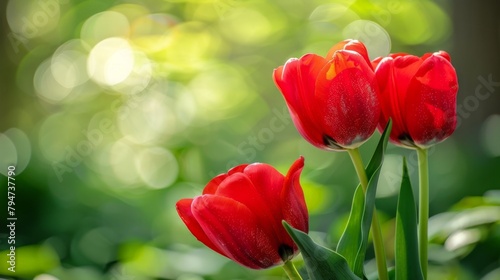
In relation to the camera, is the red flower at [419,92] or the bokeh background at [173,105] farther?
the bokeh background at [173,105]

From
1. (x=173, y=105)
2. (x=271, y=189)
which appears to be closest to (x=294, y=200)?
(x=271, y=189)

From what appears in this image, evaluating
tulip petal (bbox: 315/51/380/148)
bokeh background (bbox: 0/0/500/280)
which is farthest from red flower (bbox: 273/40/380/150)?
bokeh background (bbox: 0/0/500/280)

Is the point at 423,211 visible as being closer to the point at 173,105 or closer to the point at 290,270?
the point at 290,270

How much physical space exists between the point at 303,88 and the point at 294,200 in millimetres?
63

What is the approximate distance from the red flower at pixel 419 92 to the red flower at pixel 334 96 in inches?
0.8

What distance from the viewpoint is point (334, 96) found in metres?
0.38

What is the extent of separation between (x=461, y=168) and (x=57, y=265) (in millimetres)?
572

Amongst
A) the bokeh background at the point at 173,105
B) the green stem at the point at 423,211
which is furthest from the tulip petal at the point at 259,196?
the bokeh background at the point at 173,105

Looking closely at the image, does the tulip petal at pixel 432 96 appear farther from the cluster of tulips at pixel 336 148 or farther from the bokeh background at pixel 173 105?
the bokeh background at pixel 173 105

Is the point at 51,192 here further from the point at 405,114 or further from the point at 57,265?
the point at 405,114

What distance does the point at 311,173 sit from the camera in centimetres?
Answer: 95

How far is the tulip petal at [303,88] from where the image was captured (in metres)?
0.39

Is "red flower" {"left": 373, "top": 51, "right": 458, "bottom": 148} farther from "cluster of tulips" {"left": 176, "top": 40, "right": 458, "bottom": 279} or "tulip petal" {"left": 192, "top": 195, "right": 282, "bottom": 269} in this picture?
"tulip petal" {"left": 192, "top": 195, "right": 282, "bottom": 269}

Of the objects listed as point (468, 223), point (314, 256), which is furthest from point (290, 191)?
point (468, 223)
